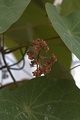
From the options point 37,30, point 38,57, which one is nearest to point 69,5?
point 37,30

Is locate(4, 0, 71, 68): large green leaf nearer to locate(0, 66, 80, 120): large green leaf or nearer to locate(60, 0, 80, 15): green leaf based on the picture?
locate(60, 0, 80, 15): green leaf

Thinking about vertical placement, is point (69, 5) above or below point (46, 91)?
above

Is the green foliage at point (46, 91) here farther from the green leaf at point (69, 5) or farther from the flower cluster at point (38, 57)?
the green leaf at point (69, 5)

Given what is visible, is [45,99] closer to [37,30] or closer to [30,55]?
[30,55]

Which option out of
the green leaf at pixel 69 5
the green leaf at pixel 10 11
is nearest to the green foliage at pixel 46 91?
the green leaf at pixel 10 11

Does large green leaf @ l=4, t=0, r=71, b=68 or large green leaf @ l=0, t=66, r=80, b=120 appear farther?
large green leaf @ l=4, t=0, r=71, b=68

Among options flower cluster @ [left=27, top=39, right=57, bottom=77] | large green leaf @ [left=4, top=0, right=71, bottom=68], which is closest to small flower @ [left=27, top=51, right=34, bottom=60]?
flower cluster @ [left=27, top=39, right=57, bottom=77]
